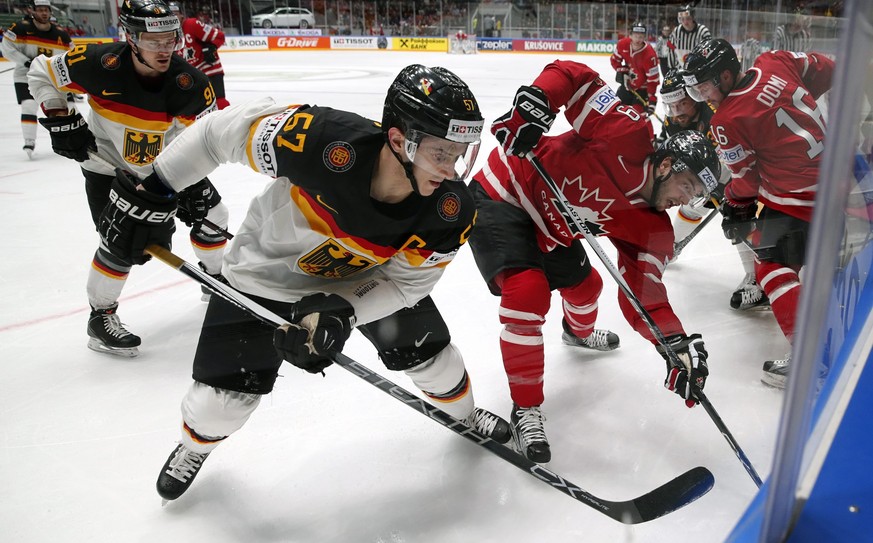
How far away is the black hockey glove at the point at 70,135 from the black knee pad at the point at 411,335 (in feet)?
4.18

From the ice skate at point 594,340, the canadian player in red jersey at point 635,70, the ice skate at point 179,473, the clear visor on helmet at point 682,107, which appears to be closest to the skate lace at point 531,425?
the ice skate at point 594,340

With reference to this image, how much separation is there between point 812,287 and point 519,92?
1.33 m

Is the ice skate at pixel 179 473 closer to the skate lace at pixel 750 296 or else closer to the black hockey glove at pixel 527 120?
the black hockey glove at pixel 527 120

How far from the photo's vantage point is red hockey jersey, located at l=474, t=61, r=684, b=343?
1623 mm

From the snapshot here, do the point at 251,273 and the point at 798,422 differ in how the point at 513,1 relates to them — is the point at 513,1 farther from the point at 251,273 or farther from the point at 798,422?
the point at 798,422

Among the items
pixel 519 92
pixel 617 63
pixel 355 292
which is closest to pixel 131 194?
pixel 355 292

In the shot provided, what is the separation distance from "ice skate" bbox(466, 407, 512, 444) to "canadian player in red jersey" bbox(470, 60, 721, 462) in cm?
3

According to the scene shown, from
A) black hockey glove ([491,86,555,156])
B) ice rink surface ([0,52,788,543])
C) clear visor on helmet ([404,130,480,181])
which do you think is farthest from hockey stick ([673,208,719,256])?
clear visor on helmet ([404,130,480,181])

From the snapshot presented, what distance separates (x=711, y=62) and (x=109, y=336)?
78.8 inches

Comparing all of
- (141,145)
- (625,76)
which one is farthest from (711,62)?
(625,76)

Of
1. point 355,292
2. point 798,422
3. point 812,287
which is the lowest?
point 355,292

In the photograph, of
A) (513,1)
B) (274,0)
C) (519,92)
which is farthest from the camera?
Answer: (274,0)

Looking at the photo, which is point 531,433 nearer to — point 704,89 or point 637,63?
point 704,89

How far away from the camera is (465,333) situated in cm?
203
